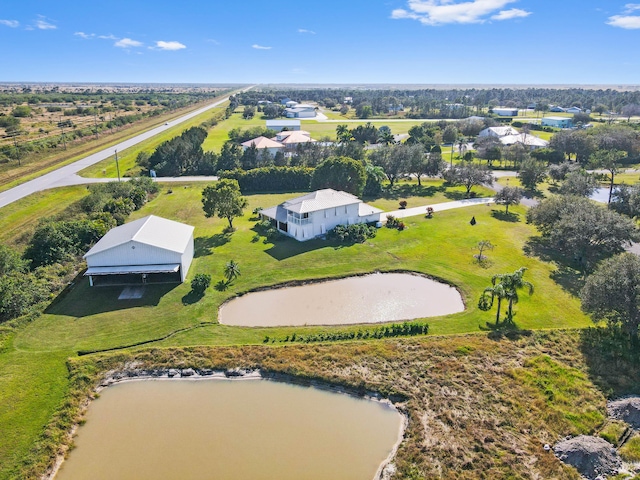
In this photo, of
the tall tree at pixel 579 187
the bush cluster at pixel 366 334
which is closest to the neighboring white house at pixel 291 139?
the tall tree at pixel 579 187

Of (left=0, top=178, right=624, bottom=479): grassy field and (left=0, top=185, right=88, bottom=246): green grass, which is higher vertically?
(left=0, top=185, right=88, bottom=246): green grass

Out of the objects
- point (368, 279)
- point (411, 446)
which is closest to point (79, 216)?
point (368, 279)

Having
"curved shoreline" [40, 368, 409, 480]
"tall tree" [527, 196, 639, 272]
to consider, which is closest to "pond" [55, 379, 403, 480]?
"curved shoreline" [40, 368, 409, 480]

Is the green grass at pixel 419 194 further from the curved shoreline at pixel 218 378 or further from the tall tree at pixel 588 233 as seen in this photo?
the curved shoreline at pixel 218 378

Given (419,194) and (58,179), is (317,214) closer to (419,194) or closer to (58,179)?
(419,194)

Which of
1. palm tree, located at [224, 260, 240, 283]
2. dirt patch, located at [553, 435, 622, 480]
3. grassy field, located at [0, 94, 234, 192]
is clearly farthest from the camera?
grassy field, located at [0, 94, 234, 192]

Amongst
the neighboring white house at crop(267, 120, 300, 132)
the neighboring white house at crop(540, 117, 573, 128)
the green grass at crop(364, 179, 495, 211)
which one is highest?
the neighboring white house at crop(540, 117, 573, 128)

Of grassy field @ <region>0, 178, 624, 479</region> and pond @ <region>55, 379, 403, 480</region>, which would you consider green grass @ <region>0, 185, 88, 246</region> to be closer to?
grassy field @ <region>0, 178, 624, 479</region>
